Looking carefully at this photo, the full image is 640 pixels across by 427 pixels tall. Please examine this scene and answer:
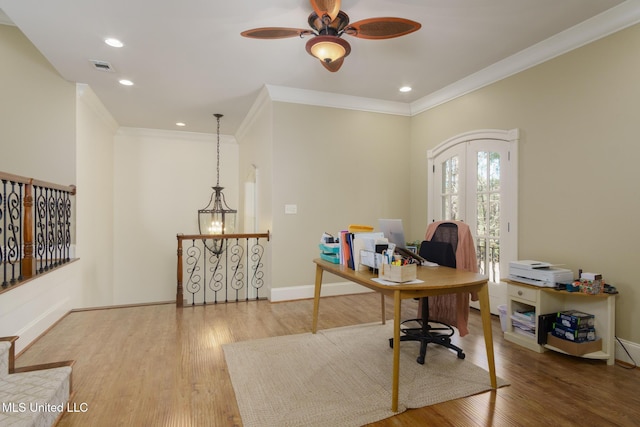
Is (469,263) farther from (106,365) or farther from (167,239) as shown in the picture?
(167,239)

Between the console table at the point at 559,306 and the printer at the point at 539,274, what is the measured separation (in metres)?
0.05

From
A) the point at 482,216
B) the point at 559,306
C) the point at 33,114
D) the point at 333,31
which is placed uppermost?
the point at 333,31

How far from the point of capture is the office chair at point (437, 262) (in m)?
2.68

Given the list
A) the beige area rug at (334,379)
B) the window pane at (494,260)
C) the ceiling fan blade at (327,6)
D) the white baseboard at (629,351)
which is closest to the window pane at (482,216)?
the window pane at (494,260)

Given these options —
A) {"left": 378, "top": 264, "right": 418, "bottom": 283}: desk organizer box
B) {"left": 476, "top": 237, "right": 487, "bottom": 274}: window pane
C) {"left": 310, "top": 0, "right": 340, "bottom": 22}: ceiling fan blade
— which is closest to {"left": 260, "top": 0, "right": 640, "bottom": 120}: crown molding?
{"left": 476, "top": 237, "right": 487, "bottom": 274}: window pane

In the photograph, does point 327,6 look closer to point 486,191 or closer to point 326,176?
point 326,176

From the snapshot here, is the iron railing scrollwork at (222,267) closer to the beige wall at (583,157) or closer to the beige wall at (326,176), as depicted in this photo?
the beige wall at (326,176)

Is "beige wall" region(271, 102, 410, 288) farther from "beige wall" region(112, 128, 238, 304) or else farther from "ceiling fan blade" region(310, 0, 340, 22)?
"beige wall" region(112, 128, 238, 304)

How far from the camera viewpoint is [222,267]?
691 centimetres

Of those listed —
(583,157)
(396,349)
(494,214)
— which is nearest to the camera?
(396,349)

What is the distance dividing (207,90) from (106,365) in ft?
11.1

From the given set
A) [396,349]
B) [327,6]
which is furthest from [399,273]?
[327,6]

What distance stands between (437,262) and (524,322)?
0.99 meters

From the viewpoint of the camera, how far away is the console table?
266 cm
